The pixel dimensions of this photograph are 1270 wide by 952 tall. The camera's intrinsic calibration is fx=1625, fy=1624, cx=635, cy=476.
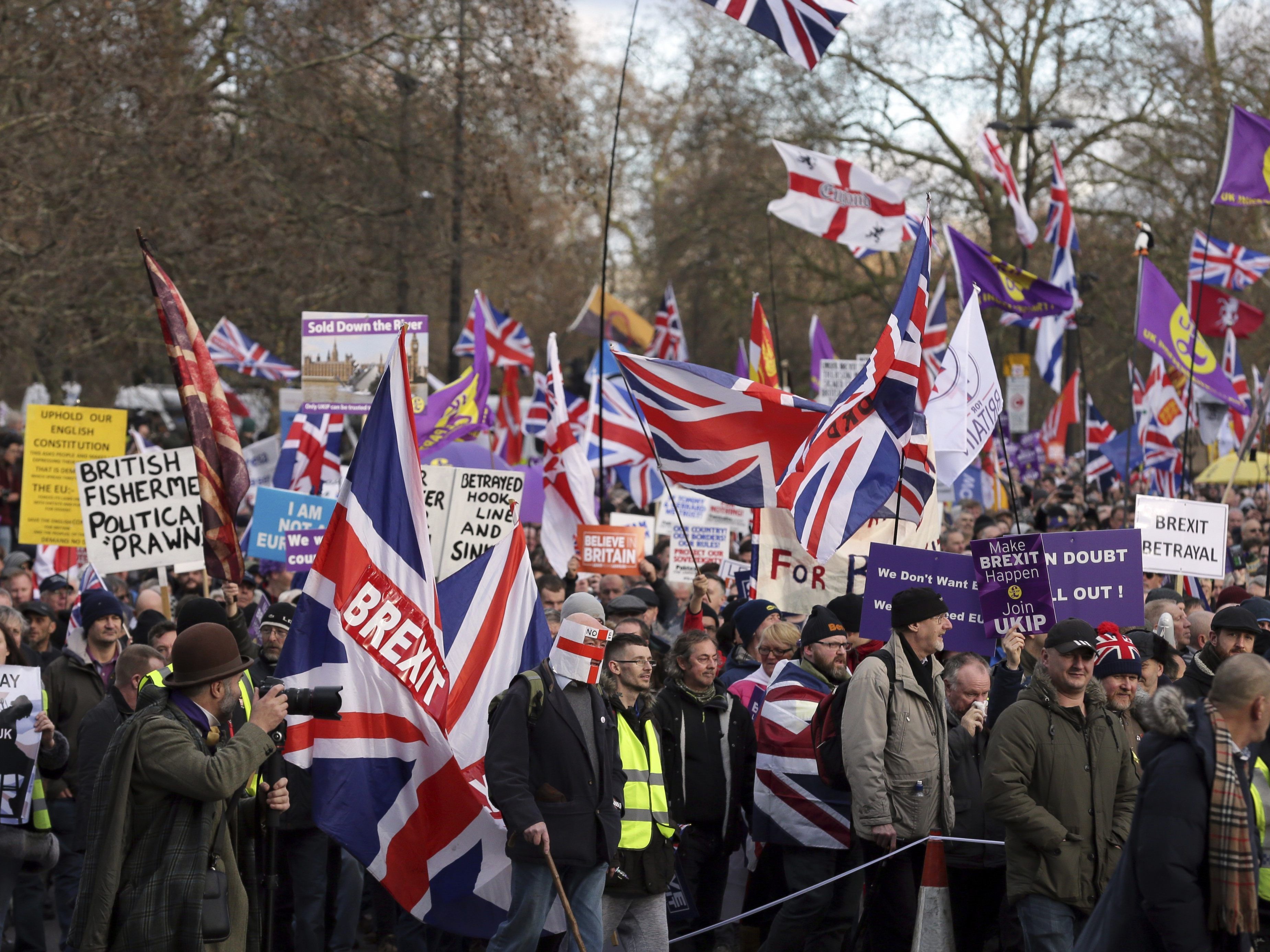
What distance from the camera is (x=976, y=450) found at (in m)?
9.73

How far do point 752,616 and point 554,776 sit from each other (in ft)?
9.42

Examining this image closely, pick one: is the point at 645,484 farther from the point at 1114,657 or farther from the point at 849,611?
the point at 1114,657

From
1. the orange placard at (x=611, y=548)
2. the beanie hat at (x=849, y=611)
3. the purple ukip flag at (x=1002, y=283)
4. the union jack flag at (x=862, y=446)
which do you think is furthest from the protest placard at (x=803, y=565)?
the purple ukip flag at (x=1002, y=283)

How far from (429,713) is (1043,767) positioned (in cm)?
223

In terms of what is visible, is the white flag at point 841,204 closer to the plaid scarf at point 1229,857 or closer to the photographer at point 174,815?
the photographer at point 174,815

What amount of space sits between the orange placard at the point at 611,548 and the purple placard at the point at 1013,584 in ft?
13.5

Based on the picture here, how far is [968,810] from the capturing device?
22.0 ft

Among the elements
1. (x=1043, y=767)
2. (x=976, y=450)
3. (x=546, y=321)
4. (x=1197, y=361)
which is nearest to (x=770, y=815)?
(x=1043, y=767)

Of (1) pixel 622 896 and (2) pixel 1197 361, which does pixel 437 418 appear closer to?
(2) pixel 1197 361

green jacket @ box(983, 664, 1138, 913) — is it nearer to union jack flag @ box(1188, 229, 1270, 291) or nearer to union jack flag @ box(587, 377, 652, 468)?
union jack flag @ box(587, 377, 652, 468)

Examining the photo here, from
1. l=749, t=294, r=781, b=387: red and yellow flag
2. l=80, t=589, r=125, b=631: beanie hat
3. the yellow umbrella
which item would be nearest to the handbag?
l=80, t=589, r=125, b=631: beanie hat

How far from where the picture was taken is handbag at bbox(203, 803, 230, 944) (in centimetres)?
475

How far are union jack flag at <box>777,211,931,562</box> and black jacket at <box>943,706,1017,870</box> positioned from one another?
1.17m

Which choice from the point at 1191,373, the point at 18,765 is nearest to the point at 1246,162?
the point at 1191,373
